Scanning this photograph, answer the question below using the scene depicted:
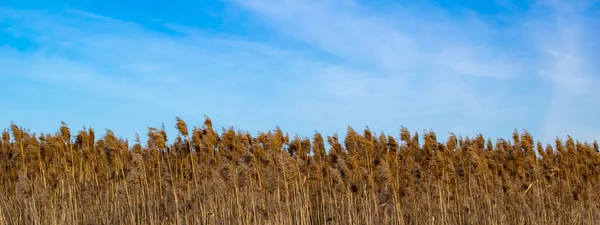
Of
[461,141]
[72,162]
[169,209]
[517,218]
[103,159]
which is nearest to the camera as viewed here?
[169,209]

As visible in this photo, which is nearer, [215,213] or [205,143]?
[215,213]

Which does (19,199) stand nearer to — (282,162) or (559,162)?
(282,162)

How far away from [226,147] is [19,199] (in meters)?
4.79

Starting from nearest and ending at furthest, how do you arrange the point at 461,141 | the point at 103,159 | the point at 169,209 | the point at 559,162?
the point at 169,209 < the point at 103,159 < the point at 461,141 < the point at 559,162

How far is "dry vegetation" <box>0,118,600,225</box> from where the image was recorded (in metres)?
9.52

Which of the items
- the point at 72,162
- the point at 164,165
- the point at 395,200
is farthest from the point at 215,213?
the point at 72,162

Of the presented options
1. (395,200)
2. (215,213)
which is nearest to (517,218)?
(395,200)

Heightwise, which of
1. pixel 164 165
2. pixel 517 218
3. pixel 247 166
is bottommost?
pixel 517 218

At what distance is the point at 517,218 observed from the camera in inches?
416

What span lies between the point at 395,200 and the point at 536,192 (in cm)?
331

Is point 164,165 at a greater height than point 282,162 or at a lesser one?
greater

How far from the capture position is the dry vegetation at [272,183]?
31.2ft

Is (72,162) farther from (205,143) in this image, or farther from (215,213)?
(215,213)

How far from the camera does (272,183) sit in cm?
1016
